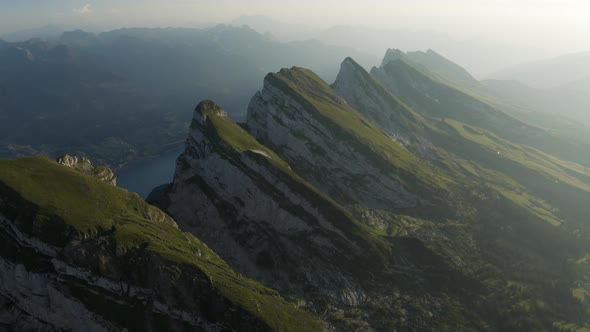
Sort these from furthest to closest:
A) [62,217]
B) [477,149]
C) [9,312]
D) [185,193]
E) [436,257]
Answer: [477,149], [185,193], [436,257], [62,217], [9,312]

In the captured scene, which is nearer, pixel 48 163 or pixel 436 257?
pixel 48 163

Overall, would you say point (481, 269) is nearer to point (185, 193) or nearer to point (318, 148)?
point (318, 148)

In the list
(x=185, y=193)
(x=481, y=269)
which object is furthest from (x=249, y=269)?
(x=481, y=269)

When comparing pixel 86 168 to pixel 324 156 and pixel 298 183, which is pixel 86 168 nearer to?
pixel 298 183

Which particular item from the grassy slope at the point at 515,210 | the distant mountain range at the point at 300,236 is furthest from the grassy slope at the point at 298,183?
the grassy slope at the point at 515,210

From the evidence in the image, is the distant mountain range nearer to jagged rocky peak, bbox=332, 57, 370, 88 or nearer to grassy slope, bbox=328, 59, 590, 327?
grassy slope, bbox=328, 59, 590, 327

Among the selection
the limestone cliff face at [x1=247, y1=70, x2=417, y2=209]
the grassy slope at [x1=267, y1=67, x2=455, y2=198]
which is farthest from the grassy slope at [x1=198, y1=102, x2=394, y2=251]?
the grassy slope at [x1=267, y1=67, x2=455, y2=198]

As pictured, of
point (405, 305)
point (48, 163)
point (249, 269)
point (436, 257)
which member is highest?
point (48, 163)

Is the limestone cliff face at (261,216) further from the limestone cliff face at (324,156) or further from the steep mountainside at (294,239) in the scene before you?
the limestone cliff face at (324,156)
